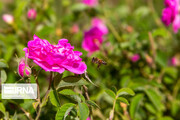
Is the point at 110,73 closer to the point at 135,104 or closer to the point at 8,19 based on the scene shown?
the point at 135,104

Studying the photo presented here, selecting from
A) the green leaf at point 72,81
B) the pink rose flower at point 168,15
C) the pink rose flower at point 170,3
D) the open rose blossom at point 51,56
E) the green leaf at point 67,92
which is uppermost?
the pink rose flower at point 170,3

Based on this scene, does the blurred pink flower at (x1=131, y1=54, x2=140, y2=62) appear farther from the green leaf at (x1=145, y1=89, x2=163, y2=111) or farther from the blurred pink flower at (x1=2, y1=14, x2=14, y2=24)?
the blurred pink flower at (x1=2, y1=14, x2=14, y2=24)

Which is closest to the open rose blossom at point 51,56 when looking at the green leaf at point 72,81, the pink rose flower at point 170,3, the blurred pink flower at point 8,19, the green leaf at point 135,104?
the green leaf at point 72,81

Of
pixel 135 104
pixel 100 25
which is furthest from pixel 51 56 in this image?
pixel 100 25

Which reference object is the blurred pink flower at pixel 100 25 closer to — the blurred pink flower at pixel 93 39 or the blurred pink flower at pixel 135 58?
the blurred pink flower at pixel 93 39

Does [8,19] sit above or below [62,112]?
above

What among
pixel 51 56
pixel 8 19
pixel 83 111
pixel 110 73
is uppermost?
pixel 8 19

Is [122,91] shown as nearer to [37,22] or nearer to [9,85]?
[9,85]

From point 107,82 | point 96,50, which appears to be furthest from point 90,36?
point 107,82
